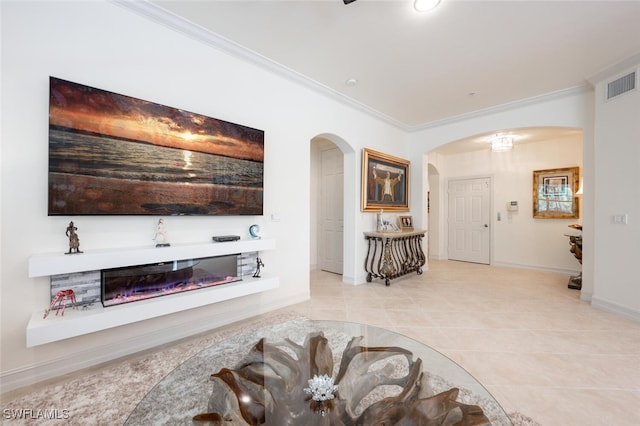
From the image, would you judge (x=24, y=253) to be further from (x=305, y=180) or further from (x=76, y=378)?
(x=305, y=180)

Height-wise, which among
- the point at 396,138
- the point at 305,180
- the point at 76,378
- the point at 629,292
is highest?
the point at 396,138

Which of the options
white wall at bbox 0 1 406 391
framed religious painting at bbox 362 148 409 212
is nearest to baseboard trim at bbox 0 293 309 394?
white wall at bbox 0 1 406 391

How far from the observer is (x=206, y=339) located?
244cm

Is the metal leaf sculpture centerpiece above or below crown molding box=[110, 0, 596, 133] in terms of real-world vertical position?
below

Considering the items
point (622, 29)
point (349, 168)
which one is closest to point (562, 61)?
point (622, 29)

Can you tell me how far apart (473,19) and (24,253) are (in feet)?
13.0

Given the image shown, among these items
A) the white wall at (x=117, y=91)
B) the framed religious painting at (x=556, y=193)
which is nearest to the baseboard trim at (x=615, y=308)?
the framed religious painting at (x=556, y=193)

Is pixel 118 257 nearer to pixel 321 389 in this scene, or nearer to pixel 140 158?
pixel 140 158

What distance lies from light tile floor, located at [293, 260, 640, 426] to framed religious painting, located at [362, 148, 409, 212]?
136 centimetres

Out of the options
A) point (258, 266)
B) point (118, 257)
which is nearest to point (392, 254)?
point (258, 266)

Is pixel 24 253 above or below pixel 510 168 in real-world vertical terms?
below

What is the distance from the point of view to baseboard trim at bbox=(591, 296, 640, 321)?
2912 mm

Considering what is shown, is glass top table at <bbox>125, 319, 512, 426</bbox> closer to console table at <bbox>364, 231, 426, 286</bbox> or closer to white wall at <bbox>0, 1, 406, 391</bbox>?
white wall at <bbox>0, 1, 406, 391</bbox>

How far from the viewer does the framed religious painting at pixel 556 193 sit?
5095 millimetres
